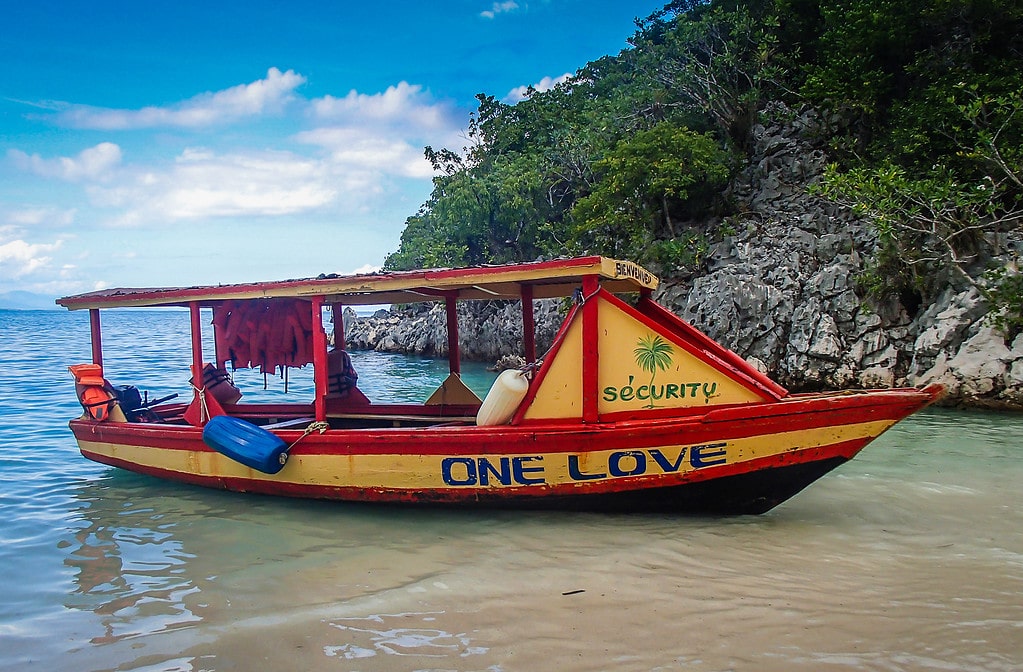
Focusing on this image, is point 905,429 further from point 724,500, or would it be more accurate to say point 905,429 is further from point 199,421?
point 199,421

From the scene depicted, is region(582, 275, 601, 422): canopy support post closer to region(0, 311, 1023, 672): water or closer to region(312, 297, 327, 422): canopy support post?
region(0, 311, 1023, 672): water

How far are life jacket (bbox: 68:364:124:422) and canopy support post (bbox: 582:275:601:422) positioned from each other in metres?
6.30

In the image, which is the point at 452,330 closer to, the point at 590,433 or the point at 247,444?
the point at 247,444

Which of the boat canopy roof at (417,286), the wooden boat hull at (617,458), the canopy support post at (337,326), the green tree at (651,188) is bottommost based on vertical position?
the wooden boat hull at (617,458)

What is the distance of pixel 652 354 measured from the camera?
219 inches

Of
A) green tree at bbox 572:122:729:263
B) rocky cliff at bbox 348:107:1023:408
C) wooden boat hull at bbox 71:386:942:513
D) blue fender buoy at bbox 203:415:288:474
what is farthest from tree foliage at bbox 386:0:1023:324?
blue fender buoy at bbox 203:415:288:474

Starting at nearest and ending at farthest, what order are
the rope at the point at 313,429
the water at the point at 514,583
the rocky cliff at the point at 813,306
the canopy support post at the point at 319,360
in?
the water at the point at 514,583, the rope at the point at 313,429, the canopy support post at the point at 319,360, the rocky cliff at the point at 813,306

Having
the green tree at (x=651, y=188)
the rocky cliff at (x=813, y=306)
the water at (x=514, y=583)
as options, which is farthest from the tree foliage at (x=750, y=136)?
the water at (x=514, y=583)

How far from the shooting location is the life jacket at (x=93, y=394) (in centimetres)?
810

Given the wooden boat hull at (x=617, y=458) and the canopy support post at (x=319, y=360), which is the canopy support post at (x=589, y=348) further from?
the canopy support post at (x=319, y=360)

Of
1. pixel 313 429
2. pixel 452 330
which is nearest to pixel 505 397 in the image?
pixel 313 429

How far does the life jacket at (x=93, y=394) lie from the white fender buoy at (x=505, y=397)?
5.37 m

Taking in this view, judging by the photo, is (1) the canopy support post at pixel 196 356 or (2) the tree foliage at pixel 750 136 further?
(2) the tree foliage at pixel 750 136

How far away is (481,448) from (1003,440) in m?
8.34
